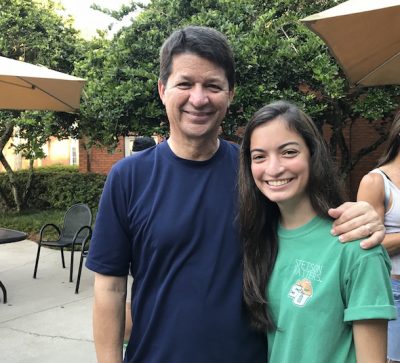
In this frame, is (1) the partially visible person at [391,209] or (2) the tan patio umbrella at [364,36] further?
(2) the tan patio umbrella at [364,36]

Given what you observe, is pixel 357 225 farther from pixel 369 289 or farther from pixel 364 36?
pixel 364 36

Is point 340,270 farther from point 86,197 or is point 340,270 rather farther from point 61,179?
point 61,179

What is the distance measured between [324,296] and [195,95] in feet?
2.53

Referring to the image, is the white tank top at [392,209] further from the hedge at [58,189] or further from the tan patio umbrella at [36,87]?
the hedge at [58,189]

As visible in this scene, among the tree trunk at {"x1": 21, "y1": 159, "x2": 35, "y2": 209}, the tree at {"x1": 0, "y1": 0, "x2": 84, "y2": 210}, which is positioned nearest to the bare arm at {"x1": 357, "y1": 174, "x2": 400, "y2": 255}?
the tree at {"x1": 0, "y1": 0, "x2": 84, "y2": 210}

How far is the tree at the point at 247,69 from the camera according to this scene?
16.9ft

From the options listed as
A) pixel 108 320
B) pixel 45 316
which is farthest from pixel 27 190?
pixel 108 320

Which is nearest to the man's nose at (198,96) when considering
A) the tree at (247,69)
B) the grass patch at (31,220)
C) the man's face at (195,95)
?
the man's face at (195,95)

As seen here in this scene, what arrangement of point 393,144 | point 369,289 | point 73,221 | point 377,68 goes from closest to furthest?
point 369,289 → point 393,144 → point 377,68 → point 73,221

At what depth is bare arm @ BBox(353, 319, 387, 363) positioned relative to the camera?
4.42 feet

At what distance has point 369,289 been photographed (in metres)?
1.33

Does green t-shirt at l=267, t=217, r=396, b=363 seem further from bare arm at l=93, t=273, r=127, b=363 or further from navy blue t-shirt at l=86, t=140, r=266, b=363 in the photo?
bare arm at l=93, t=273, r=127, b=363

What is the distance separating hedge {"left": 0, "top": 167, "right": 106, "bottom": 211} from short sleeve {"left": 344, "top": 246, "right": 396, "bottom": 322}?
33.4 ft

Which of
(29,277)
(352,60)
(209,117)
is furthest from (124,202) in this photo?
(29,277)
